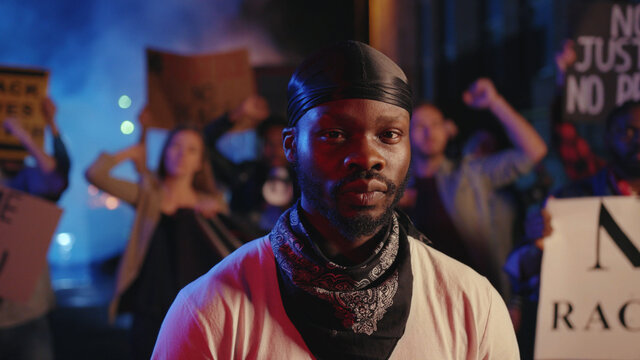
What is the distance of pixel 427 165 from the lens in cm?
279

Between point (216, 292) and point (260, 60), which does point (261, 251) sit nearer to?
→ point (216, 292)

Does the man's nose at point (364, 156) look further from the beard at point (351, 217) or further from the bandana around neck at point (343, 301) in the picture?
the bandana around neck at point (343, 301)

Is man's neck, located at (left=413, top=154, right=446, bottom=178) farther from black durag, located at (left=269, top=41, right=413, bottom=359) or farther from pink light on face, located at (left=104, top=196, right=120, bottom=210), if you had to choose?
pink light on face, located at (left=104, top=196, right=120, bottom=210)

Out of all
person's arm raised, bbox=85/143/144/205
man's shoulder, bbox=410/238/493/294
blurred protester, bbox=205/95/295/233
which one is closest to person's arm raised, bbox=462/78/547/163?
blurred protester, bbox=205/95/295/233

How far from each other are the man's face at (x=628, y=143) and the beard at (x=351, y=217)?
1.79 meters

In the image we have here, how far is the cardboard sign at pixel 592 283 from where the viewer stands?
7.24ft

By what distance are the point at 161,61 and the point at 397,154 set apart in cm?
245

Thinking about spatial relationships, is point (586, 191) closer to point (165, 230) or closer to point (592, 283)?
point (592, 283)

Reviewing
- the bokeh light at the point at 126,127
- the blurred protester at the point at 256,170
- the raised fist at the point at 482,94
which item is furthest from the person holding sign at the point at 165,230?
the raised fist at the point at 482,94

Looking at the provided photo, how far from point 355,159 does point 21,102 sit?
2674mm

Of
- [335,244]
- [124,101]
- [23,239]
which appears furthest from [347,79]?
[124,101]

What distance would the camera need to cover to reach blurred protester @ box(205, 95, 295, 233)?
3.00 m

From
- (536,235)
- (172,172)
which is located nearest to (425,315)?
(536,235)

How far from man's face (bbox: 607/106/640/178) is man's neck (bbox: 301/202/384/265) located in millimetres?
1823
